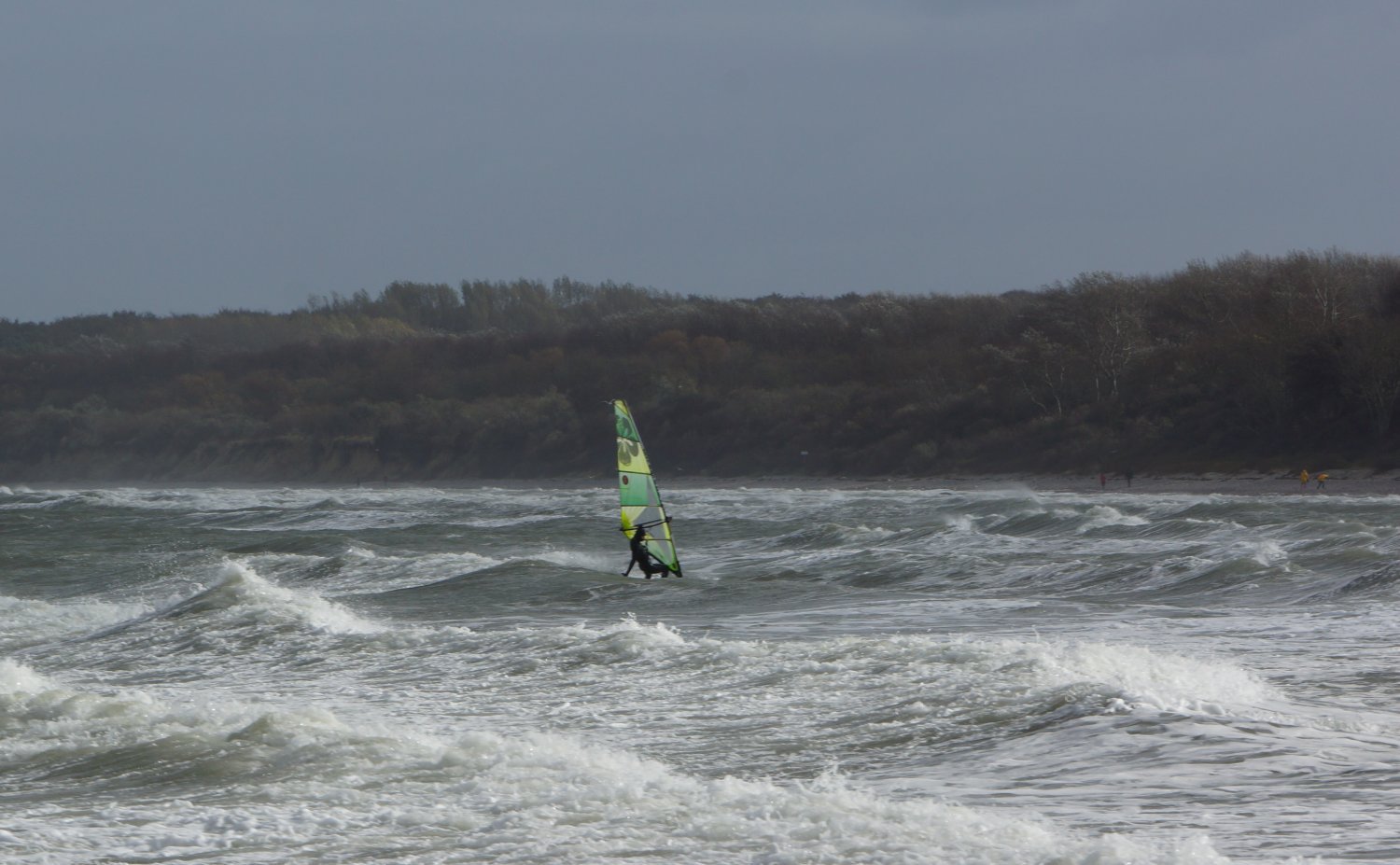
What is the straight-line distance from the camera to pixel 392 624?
16109 mm

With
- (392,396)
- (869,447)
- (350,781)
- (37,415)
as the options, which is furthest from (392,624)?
(37,415)

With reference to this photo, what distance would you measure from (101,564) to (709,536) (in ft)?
38.3

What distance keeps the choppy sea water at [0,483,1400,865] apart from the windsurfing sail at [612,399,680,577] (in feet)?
2.10

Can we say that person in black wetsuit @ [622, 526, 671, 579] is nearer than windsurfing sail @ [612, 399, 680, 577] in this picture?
No

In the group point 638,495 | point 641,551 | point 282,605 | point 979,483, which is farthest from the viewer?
point 979,483

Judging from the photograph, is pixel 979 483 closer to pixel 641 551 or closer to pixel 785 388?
pixel 785 388

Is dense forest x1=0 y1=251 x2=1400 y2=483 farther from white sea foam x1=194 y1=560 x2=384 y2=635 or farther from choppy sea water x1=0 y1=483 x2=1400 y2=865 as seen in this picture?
white sea foam x1=194 y1=560 x2=384 y2=635

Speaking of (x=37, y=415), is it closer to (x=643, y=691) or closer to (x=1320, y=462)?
(x=1320, y=462)

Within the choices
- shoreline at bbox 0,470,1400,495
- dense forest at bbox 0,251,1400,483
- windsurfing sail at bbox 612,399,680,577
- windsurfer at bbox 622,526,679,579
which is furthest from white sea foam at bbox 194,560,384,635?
dense forest at bbox 0,251,1400,483

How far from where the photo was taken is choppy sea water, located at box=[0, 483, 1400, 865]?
656 cm

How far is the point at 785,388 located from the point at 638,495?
47693 mm

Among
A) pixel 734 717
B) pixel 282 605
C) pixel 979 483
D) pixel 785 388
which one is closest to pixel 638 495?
pixel 282 605

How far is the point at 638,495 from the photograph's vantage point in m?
19.5

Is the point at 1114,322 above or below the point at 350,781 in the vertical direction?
above
